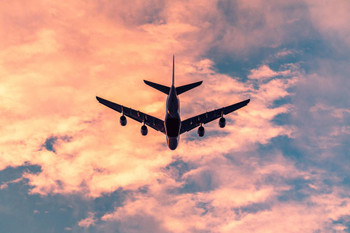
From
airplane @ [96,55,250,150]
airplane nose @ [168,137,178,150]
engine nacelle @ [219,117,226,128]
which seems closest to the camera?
airplane @ [96,55,250,150]

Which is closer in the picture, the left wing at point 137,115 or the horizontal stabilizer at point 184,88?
the horizontal stabilizer at point 184,88

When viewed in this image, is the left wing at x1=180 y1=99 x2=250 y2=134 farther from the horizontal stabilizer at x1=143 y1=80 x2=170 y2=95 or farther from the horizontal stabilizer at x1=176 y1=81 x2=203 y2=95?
the horizontal stabilizer at x1=143 y1=80 x2=170 y2=95

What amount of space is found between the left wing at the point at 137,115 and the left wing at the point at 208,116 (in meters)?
4.81

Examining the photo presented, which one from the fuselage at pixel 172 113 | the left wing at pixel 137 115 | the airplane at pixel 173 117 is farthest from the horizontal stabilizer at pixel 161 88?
the left wing at pixel 137 115

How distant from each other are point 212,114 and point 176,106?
10.5m

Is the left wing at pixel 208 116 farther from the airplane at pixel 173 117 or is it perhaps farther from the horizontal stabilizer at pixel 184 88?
the horizontal stabilizer at pixel 184 88

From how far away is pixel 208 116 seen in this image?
63.2 meters

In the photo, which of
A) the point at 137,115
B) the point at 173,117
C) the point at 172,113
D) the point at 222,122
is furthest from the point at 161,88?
the point at 222,122

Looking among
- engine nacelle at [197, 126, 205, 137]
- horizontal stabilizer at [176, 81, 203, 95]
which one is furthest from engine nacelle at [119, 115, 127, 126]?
engine nacelle at [197, 126, 205, 137]

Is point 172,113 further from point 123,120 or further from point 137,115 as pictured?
point 123,120

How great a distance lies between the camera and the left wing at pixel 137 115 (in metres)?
61.8

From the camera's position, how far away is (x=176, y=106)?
5519cm

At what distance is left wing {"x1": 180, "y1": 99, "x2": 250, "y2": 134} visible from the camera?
62.8m

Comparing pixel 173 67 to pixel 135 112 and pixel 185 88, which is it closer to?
pixel 185 88
